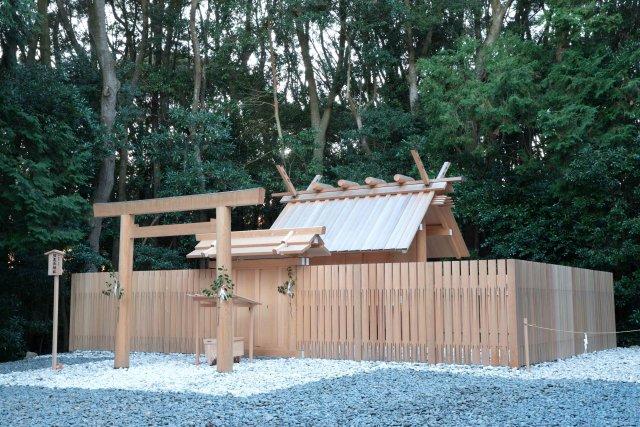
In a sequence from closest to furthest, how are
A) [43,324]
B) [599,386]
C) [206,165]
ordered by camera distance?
[599,386] → [43,324] → [206,165]

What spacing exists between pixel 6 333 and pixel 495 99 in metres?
14.3

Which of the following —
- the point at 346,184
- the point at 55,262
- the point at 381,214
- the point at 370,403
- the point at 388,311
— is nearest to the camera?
the point at 370,403

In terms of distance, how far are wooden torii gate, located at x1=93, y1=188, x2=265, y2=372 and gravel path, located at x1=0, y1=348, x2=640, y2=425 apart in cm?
118

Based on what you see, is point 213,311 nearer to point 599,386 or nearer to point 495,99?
point 599,386

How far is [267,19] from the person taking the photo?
80.4 ft

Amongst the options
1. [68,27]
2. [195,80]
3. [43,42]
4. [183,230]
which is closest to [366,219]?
[183,230]

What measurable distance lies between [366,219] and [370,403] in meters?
8.17

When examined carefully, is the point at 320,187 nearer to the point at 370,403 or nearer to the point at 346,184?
the point at 346,184

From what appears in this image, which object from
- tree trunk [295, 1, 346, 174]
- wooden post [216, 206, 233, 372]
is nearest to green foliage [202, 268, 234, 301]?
wooden post [216, 206, 233, 372]

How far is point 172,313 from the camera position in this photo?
49.4 feet

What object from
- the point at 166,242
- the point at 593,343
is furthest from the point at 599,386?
the point at 166,242

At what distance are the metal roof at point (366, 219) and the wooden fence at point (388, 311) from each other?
1.46m

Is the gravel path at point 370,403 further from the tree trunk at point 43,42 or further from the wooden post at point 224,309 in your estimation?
the tree trunk at point 43,42

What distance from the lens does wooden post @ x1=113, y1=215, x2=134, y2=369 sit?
12195 mm
